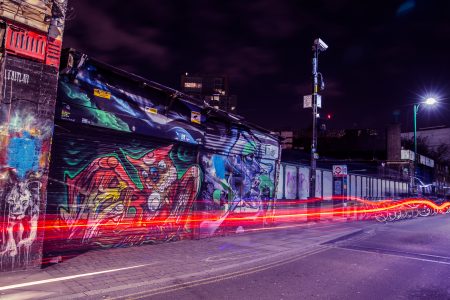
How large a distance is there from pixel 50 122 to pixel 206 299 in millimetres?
4490

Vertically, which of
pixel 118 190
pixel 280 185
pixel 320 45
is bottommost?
pixel 118 190

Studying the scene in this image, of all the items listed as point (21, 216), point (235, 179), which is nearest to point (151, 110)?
point (21, 216)

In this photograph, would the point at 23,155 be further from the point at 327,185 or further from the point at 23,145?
the point at 327,185

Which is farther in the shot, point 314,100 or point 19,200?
point 314,100

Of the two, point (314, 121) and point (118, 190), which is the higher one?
point (314, 121)

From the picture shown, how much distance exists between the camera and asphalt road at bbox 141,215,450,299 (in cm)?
601

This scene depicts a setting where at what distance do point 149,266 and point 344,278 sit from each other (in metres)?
3.89

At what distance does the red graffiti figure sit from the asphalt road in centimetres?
338

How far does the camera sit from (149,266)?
737cm

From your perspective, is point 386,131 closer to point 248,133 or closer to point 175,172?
point 248,133

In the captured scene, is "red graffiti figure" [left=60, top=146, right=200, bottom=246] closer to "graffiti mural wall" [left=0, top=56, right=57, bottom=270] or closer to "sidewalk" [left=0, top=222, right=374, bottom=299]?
"sidewalk" [left=0, top=222, right=374, bottom=299]

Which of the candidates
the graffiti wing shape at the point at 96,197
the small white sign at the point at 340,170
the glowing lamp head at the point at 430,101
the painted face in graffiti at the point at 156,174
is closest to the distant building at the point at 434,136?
the glowing lamp head at the point at 430,101

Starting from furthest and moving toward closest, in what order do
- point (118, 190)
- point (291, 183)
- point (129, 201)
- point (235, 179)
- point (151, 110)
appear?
point (291, 183)
point (235, 179)
point (151, 110)
point (129, 201)
point (118, 190)

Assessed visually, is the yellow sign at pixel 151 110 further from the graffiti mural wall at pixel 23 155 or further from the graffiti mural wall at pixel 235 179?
the graffiti mural wall at pixel 23 155
